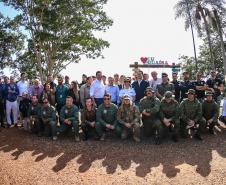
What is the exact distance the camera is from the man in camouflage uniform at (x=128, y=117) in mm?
5910

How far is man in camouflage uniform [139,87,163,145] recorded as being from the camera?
19.2ft

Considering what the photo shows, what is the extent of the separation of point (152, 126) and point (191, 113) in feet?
4.40

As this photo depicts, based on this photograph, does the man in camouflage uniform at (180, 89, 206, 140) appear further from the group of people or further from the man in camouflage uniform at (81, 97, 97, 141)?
the man in camouflage uniform at (81, 97, 97, 141)

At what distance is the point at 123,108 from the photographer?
19.9 feet

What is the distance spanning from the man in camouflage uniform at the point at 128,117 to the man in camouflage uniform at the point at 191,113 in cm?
148

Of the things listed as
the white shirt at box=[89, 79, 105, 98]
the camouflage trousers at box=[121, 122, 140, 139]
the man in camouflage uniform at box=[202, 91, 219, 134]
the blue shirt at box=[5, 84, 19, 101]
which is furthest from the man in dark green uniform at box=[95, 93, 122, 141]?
the blue shirt at box=[5, 84, 19, 101]

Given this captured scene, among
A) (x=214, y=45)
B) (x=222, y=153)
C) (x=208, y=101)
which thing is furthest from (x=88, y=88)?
(x=214, y=45)

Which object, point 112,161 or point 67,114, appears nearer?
point 112,161

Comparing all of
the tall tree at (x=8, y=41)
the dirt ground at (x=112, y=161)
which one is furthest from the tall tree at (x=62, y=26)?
the dirt ground at (x=112, y=161)

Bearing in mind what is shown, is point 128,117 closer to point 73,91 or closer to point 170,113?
point 170,113

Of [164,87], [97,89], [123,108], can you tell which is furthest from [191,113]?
[97,89]

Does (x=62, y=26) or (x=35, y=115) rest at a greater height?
(x=62, y=26)

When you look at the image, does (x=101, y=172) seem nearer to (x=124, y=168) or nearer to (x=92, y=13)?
(x=124, y=168)

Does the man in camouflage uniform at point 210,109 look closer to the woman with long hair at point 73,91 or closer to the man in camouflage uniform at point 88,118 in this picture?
the man in camouflage uniform at point 88,118
